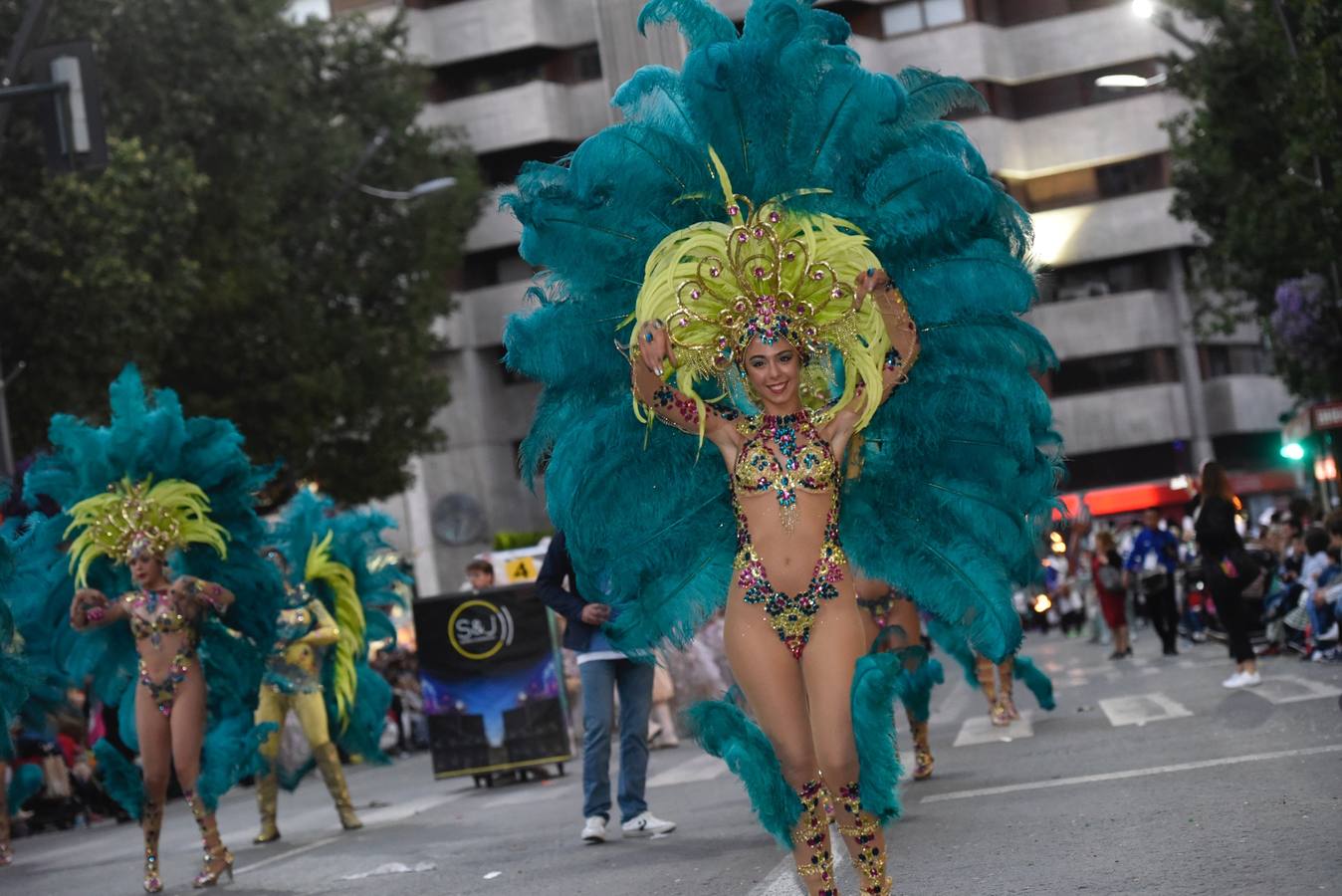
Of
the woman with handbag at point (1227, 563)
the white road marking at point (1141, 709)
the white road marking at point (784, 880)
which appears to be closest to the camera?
the white road marking at point (784, 880)

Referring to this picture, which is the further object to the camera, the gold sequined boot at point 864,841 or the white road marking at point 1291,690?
the white road marking at point 1291,690

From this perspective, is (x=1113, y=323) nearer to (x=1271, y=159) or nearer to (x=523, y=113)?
(x=523, y=113)

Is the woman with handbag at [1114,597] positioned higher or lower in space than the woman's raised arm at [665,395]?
lower

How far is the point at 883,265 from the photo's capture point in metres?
7.53

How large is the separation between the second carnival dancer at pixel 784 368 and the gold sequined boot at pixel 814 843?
0.01 m

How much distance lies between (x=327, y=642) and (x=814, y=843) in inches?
325

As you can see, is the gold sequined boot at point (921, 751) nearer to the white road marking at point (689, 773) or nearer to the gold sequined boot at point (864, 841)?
the white road marking at point (689, 773)

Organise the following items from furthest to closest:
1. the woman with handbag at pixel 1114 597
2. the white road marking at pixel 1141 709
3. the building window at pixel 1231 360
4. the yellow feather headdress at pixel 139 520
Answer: the building window at pixel 1231 360, the woman with handbag at pixel 1114 597, the white road marking at pixel 1141 709, the yellow feather headdress at pixel 139 520

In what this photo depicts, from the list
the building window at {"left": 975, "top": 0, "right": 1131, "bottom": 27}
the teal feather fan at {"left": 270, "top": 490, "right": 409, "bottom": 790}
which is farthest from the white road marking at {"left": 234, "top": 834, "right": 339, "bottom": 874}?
the building window at {"left": 975, "top": 0, "right": 1131, "bottom": 27}

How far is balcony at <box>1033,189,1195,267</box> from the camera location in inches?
2249

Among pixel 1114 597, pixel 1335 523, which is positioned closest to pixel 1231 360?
pixel 1114 597

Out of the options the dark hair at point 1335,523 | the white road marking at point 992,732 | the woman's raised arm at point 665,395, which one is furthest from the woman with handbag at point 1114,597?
the woman's raised arm at point 665,395

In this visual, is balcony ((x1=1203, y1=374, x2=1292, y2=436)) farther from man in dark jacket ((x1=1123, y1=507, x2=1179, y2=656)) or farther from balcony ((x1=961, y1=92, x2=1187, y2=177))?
man in dark jacket ((x1=1123, y1=507, x2=1179, y2=656))

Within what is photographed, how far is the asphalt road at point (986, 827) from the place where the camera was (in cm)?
768
